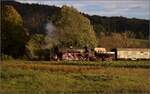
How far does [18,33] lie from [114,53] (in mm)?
17466

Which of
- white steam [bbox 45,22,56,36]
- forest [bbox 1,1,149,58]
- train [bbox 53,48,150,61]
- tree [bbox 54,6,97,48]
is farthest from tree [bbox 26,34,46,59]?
white steam [bbox 45,22,56,36]

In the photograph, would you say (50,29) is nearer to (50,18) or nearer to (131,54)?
(50,18)

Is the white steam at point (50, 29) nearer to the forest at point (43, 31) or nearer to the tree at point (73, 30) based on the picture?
the forest at point (43, 31)

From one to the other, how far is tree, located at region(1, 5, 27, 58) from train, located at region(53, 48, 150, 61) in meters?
5.77

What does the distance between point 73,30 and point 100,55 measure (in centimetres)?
1163

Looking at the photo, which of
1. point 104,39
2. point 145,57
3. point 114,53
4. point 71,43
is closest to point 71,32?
point 71,43

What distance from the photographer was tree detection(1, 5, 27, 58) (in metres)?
58.5

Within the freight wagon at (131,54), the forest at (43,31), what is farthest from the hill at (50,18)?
the freight wagon at (131,54)

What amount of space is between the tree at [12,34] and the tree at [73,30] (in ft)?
36.4

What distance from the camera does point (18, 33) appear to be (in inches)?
2391

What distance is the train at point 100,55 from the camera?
61781mm

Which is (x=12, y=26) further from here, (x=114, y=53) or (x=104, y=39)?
(x=104, y=39)

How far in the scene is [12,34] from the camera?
60.5m

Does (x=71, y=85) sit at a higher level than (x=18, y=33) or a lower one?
higher
